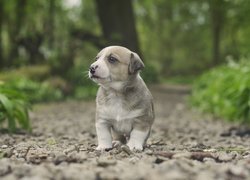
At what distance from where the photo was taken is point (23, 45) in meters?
20.8

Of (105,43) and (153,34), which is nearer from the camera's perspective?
(105,43)

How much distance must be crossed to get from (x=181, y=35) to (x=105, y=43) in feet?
86.3

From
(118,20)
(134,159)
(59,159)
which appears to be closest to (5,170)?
(59,159)

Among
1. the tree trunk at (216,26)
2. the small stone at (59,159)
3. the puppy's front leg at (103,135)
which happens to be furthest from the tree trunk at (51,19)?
the small stone at (59,159)

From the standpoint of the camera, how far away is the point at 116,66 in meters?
4.50

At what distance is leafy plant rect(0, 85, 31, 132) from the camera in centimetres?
664

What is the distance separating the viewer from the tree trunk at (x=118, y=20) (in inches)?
832

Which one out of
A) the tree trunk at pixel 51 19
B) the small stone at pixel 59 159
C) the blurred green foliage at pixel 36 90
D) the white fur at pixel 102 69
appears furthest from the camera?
the tree trunk at pixel 51 19

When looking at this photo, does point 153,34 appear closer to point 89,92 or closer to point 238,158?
point 89,92

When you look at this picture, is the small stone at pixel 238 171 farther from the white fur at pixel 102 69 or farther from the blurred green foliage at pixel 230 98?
the blurred green foliage at pixel 230 98

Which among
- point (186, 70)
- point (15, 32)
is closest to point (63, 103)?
point (15, 32)

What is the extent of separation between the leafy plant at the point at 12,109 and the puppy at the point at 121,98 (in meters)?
2.33

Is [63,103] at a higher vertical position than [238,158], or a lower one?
lower

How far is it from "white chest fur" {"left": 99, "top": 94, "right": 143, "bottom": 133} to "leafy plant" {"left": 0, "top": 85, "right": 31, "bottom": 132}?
2.39 metres
